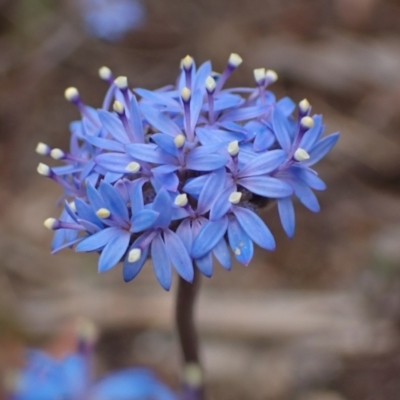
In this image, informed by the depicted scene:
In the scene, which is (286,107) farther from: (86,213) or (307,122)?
(86,213)

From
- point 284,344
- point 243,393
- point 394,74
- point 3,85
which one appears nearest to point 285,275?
point 284,344

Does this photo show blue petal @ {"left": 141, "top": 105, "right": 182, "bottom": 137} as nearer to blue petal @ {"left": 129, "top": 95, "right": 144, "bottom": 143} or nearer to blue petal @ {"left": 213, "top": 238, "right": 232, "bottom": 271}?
blue petal @ {"left": 129, "top": 95, "right": 144, "bottom": 143}

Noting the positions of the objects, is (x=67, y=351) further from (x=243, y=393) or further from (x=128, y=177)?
(x=128, y=177)

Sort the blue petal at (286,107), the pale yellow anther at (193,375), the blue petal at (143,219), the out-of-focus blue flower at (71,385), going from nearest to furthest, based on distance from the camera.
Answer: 1. the blue petal at (143,219)
2. the blue petal at (286,107)
3. the pale yellow anther at (193,375)
4. the out-of-focus blue flower at (71,385)

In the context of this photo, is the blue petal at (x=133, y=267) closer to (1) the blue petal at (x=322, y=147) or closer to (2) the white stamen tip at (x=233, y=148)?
(2) the white stamen tip at (x=233, y=148)

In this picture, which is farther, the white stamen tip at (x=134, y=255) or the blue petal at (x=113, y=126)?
the blue petal at (x=113, y=126)

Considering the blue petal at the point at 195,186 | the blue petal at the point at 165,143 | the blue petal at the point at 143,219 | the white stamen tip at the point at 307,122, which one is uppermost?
the white stamen tip at the point at 307,122

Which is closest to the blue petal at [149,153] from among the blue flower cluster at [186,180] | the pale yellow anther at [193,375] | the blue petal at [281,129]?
the blue flower cluster at [186,180]
